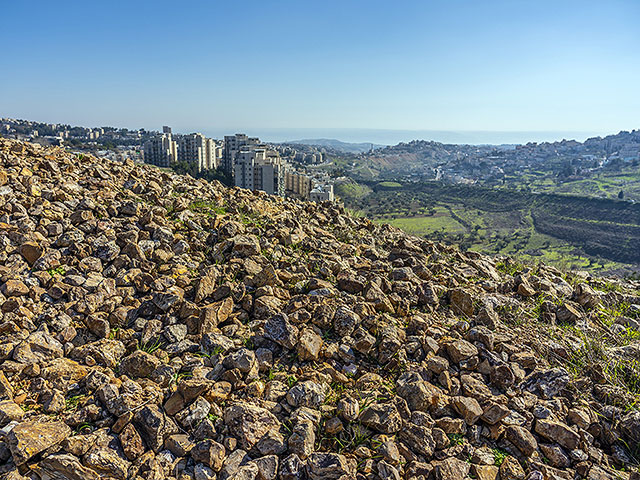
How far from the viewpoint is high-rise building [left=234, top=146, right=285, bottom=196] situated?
1925 inches

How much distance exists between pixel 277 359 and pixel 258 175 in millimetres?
46800

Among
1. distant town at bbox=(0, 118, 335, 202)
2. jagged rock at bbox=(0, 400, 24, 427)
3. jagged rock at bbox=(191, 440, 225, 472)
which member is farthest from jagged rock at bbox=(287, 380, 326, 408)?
distant town at bbox=(0, 118, 335, 202)

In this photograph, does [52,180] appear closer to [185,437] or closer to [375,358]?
[185,437]

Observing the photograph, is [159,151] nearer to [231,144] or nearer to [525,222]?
[231,144]

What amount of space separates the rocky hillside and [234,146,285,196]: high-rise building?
138 feet

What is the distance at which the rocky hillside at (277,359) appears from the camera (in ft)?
11.0

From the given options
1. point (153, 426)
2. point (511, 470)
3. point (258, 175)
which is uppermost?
point (258, 175)

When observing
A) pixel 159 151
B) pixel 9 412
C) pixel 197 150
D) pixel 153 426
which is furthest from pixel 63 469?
pixel 159 151

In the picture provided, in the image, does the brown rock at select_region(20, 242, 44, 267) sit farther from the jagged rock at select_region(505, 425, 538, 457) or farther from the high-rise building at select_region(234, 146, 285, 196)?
the high-rise building at select_region(234, 146, 285, 196)

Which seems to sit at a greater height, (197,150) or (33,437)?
(197,150)

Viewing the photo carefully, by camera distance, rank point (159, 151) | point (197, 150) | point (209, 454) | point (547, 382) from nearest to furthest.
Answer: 1. point (209, 454)
2. point (547, 382)
3. point (159, 151)
4. point (197, 150)

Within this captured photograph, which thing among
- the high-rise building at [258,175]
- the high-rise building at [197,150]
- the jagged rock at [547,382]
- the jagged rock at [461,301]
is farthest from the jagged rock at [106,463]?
the high-rise building at [197,150]

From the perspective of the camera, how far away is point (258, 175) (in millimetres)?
49625

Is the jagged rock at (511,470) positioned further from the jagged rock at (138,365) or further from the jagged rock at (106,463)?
the jagged rock at (138,365)
